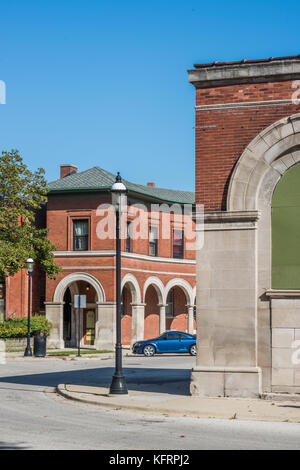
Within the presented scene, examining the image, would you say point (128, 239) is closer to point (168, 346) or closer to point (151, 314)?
point (151, 314)

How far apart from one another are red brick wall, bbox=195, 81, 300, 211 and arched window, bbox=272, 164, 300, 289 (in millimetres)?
1239

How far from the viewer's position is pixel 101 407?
52.2ft

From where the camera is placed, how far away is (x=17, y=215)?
124ft

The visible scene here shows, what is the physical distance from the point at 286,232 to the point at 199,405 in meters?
4.40

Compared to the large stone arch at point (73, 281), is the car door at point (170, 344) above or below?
below

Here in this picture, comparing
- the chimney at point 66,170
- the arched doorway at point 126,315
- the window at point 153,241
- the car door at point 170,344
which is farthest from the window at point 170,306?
the car door at point 170,344

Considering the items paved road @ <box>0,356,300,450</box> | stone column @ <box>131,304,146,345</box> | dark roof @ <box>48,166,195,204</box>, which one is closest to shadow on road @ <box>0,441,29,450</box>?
paved road @ <box>0,356,300,450</box>

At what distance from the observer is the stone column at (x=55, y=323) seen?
146 feet

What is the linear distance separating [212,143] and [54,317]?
29.5m

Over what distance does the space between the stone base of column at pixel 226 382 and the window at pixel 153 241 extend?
3147 cm

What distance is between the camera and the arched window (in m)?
16.3

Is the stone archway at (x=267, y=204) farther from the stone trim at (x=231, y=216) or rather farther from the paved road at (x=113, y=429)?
the paved road at (x=113, y=429)

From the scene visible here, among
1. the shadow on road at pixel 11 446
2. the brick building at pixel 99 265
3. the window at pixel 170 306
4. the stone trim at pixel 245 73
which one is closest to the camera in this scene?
the shadow on road at pixel 11 446

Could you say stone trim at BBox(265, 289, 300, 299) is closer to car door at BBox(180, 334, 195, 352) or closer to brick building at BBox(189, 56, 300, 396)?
brick building at BBox(189, 56, 300, 396)
